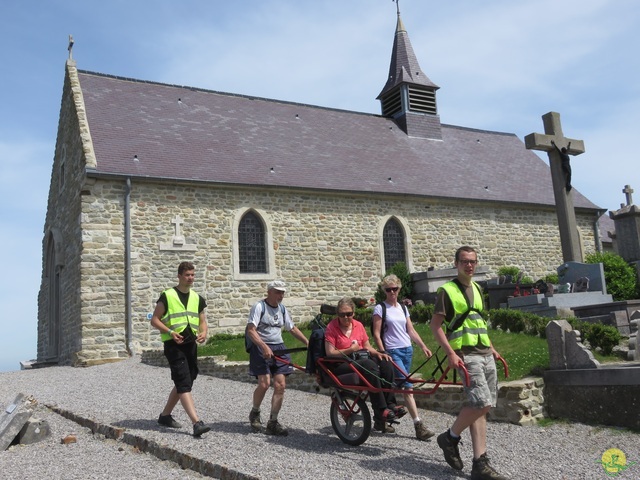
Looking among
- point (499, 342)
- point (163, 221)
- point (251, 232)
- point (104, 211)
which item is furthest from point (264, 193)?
point (499, 342)

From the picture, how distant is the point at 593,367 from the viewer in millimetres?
6613

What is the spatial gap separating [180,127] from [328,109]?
252 inches

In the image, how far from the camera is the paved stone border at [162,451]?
4652 mm

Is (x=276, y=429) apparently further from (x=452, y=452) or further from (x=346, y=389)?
(x=452, y=452)

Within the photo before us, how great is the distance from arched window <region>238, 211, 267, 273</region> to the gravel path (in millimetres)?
8391

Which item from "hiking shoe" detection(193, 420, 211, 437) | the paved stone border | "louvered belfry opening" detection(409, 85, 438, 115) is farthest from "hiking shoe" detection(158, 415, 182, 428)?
"louvered belfry opening" detection(409, 85, 438, 115)

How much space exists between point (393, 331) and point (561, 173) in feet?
26.7

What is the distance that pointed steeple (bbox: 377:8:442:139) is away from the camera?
23531 mm

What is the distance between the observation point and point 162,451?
17.9 feet

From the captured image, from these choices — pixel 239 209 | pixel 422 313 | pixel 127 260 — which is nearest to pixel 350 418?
pixel 422 313

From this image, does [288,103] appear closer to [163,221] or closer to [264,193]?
[264,193]

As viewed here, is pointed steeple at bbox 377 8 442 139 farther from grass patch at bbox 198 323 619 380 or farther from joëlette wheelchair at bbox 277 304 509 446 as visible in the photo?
joëlette wheelchair at bbox 277 304 509 446

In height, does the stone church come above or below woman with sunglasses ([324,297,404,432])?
above

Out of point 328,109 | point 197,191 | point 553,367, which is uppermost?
point 328,109
